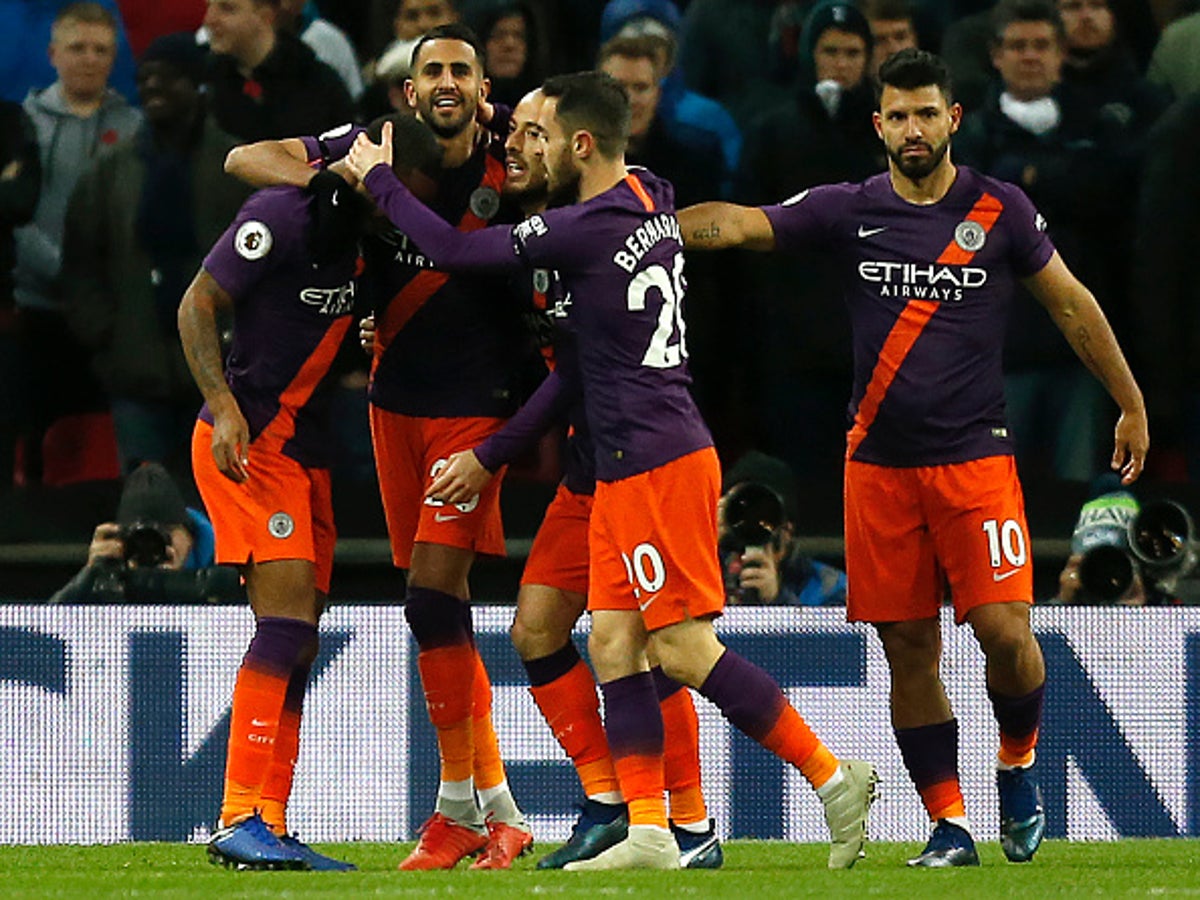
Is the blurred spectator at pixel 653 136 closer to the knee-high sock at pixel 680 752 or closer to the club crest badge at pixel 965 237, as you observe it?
the club crest badge at pixel 965 237

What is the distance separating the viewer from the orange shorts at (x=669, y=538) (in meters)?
6.84

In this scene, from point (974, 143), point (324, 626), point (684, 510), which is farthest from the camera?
point (974, 143)

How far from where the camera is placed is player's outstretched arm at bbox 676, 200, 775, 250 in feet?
24.2

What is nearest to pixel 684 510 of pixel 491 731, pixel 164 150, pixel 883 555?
pixel 883 555

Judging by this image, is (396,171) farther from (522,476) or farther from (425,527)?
(522,476)

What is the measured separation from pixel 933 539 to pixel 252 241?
2.09m

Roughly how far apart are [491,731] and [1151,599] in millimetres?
2635

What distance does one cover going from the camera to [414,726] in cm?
884

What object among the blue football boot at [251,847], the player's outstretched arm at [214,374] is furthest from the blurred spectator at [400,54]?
the blue football boot at [251,847]

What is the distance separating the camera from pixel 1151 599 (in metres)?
9.11

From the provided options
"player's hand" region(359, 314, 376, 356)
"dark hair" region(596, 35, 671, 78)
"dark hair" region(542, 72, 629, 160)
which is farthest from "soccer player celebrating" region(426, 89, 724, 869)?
"dark hair" region(596, 35, 671, 78)

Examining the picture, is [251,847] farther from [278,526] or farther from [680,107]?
[680,107]

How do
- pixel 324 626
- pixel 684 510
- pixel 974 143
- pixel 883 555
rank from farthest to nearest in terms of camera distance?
pixel 974 143 → pixel 324 626 → pixel 883 555 → pixel 684 510

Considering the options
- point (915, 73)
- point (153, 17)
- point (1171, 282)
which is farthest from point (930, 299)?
point (153, 17)
